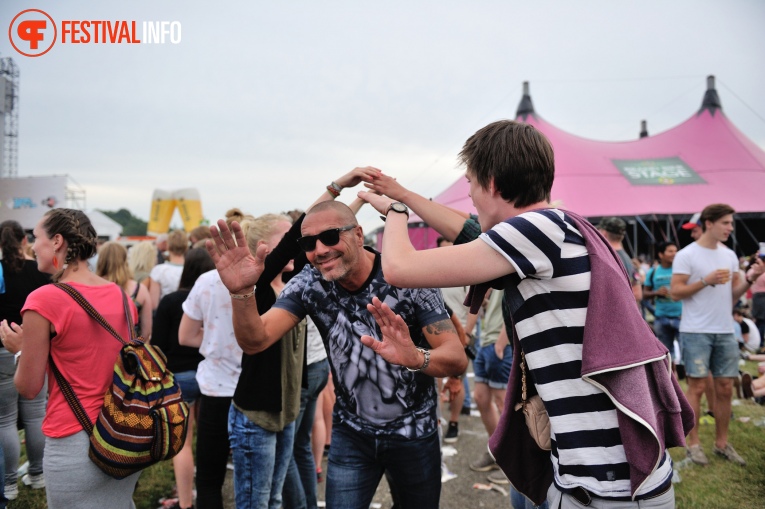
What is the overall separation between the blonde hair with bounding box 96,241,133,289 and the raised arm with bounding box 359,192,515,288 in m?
3.54

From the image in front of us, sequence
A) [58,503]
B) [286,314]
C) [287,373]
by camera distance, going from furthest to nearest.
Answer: [287,373]
[286,314]
[58,503]

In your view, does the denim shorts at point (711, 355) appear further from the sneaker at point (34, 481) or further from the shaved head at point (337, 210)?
the sneaker at point (34, 481)

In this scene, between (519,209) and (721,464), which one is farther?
(721,464)

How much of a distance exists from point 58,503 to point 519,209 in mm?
2527

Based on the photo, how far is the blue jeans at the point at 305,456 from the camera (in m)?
3.53

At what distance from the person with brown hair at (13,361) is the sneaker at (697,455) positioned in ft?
19.3

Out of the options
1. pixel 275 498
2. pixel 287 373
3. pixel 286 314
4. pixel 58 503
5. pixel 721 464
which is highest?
pixel 286 314

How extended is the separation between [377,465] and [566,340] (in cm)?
150

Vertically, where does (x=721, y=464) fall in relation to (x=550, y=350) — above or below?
below

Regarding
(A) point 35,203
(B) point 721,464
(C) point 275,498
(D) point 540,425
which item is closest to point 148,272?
(C) point 275,498

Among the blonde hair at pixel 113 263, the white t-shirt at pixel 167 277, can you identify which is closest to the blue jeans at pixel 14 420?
the blonde hair at pixel 113 263

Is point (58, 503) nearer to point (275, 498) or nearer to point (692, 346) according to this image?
point (275, 498)

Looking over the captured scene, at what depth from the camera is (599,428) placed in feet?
4.89

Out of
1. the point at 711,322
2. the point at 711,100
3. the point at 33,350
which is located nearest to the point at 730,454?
the point at 711,322
